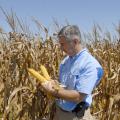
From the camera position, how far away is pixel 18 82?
570 cm

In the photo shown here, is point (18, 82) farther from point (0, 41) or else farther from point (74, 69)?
point (74, 69)

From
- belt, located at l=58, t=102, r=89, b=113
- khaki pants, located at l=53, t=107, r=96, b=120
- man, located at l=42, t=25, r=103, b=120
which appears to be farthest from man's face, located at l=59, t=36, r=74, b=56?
khaki pants, located at l=53, t=107, r=96, b=120

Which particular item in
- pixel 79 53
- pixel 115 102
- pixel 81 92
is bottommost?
pixel 115 102

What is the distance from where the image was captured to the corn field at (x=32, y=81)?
17.7 feet

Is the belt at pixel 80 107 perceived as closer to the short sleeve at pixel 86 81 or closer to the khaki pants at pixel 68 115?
the khaki pants at pixel 68 115

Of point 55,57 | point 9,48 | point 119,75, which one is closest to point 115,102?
point 119,75

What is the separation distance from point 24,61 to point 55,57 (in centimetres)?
77

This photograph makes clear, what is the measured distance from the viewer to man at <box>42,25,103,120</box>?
4082mm

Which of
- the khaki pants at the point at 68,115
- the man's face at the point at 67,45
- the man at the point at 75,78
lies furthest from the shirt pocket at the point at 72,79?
the khaki pants at the point at 68,115

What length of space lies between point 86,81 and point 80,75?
0.09 m

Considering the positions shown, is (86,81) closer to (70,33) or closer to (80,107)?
(80,107)

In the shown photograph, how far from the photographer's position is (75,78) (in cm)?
418

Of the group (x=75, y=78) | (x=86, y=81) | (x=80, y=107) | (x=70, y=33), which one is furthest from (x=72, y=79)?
(x=70, y=33)

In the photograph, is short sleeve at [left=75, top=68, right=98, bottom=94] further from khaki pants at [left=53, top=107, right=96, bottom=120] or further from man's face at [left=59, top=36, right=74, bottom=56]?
khaki pants at [left=53, top=107, right=96, bottom=120]
